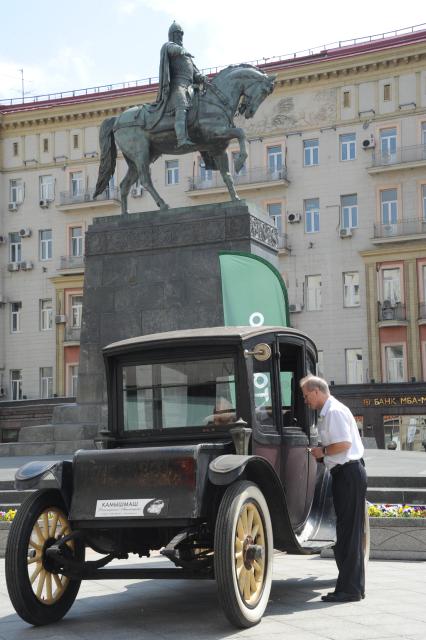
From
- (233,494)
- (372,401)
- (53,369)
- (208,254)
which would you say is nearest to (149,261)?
(208,254)

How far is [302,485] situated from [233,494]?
1.45 metres

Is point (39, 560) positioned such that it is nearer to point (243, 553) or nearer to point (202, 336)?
point (243, 553)

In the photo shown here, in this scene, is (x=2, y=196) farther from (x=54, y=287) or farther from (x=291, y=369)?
(x=291, y=369)

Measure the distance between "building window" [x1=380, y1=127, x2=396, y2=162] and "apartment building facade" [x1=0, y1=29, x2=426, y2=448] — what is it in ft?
0.14

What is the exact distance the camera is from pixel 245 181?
147ft

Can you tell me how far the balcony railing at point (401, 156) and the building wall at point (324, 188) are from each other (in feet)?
0.14

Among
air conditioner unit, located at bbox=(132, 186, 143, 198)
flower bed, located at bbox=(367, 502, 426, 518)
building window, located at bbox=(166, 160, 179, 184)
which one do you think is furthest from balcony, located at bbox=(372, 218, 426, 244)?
flower bed, located at bbox=(367, 502, 426, 518)

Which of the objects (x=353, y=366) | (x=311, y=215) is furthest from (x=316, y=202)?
(x=353, y=366)

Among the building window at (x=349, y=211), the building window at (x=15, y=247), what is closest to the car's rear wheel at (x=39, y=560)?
the building window at (x=349, y=211)

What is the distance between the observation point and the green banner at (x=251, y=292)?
15.3 metres

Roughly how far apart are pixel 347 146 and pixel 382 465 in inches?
1172

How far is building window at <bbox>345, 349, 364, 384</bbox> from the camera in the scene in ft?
136

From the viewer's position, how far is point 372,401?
40.0m

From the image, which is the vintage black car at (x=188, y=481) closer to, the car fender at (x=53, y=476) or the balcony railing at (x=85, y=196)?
the car fender at (x=53, y=476)
